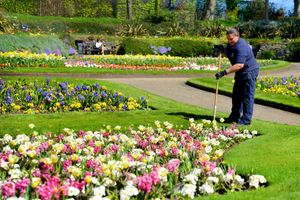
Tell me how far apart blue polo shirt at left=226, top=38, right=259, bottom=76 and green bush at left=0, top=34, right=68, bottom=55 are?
13.2 metres

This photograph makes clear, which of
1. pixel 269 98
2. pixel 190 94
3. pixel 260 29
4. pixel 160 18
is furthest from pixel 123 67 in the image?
pixel 260 29

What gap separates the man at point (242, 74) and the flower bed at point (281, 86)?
457 centimetres

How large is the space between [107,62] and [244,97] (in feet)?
41.8

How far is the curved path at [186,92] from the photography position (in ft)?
34.8

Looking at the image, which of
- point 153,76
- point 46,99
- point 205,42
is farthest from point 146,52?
point 46,99

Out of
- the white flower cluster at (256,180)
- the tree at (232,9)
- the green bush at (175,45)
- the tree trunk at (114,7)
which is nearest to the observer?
the white flower cluster at (256,180)

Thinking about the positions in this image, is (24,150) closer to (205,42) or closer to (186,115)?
(186,115)

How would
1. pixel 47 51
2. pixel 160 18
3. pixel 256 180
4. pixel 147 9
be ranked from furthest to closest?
pixel 147 9, pixel 160 18, pixel 47 51, pixel 256 180

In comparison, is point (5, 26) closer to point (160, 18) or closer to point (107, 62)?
point (107, 62)

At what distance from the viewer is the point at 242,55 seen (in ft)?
26.9

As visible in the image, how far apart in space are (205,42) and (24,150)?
2441cm

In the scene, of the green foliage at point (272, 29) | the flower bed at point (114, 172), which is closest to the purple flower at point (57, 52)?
the green foliage at point (272, 29)

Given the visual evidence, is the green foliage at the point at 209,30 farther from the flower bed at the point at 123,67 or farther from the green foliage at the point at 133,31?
the flower bed at the point at 123,67

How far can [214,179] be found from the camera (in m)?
4.93
